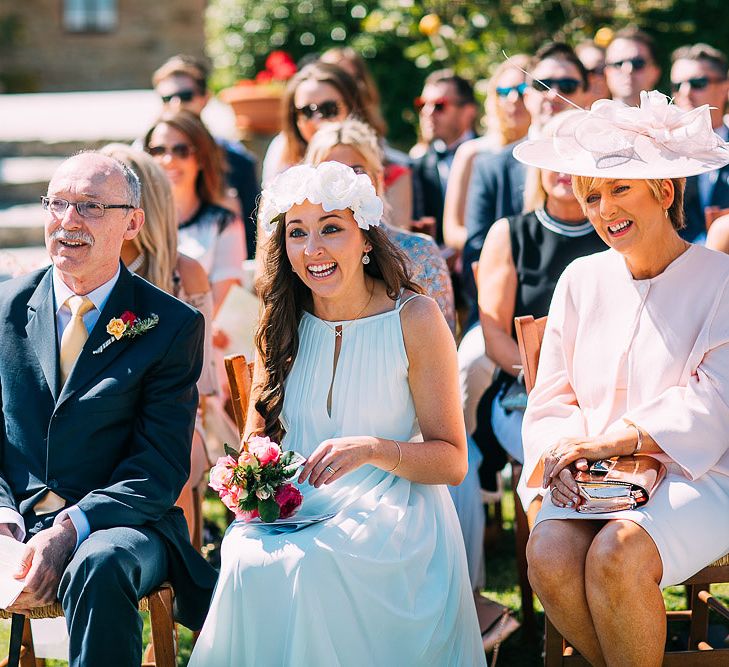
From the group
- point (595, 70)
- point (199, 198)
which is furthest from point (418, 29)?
point (199, 198)

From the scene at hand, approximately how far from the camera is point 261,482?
3320mm

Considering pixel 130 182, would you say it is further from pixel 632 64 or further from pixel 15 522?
pixel 632 64

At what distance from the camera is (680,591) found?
4.84 meters

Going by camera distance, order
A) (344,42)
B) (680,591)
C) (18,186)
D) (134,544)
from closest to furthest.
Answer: (134,544) < (680,591) < (18,186) < (344,42)

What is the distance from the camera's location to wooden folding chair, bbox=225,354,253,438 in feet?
12.4

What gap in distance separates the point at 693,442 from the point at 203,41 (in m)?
19.0

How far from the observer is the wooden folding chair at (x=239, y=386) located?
378 cm

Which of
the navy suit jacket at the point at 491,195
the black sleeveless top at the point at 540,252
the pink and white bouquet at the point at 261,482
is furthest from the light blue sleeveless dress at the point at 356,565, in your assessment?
the navy suit jacket at the point at 491,195

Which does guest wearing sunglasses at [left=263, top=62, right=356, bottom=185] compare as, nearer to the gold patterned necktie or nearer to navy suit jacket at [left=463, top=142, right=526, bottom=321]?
navy suit jacket at [left=463, top=142, right=526, bottom=321]

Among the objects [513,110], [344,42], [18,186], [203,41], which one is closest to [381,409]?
[513,110]

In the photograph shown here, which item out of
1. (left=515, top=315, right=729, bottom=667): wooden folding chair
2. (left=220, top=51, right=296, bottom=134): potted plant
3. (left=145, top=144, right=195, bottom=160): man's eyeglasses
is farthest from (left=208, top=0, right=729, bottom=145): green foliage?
(left=515, top=315, right=729, bottom=667): wooden folding chair

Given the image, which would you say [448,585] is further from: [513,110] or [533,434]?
[513,110]

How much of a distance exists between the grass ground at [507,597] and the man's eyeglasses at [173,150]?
1890 millimetres

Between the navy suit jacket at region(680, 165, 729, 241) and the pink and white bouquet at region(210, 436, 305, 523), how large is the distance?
3082 millimetres
